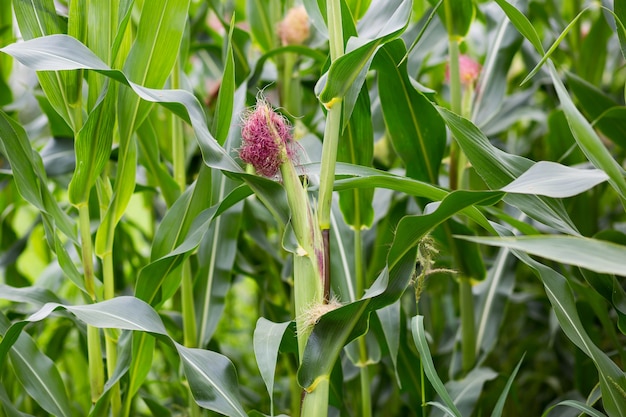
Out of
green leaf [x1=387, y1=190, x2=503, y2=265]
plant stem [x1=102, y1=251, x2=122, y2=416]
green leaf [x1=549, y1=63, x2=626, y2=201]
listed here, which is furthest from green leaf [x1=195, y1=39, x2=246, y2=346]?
green leaf [x1=549, y1=63, x2=626, y2=201]

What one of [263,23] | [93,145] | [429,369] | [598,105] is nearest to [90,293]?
[93,145]

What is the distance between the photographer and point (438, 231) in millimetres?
879

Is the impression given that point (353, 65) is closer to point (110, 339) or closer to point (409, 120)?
point (409, 120)

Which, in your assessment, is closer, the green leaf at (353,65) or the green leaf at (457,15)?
the green leaf at (353,65)

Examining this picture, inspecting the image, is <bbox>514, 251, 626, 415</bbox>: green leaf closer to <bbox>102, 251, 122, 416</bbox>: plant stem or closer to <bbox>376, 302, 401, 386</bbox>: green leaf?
<bbox>376, 302, 401, 386</bbox>: green leaf

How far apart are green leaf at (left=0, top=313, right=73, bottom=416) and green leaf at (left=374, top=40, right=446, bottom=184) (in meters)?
0.50

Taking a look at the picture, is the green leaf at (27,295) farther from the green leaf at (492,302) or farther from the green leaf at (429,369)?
the green leaf at (492,302)

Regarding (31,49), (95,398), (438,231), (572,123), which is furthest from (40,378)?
(572,123)

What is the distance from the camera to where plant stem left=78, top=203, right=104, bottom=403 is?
0.73 metres

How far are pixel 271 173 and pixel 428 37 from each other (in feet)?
1.86

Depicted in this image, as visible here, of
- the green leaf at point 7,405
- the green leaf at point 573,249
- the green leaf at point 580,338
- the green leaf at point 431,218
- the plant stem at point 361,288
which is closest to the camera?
the green leaf at point 573,249

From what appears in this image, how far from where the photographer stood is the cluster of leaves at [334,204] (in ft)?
1.93

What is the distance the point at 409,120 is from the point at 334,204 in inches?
6.1

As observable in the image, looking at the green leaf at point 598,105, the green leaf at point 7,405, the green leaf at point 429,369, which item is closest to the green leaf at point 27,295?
the green leaf at point 7,405
